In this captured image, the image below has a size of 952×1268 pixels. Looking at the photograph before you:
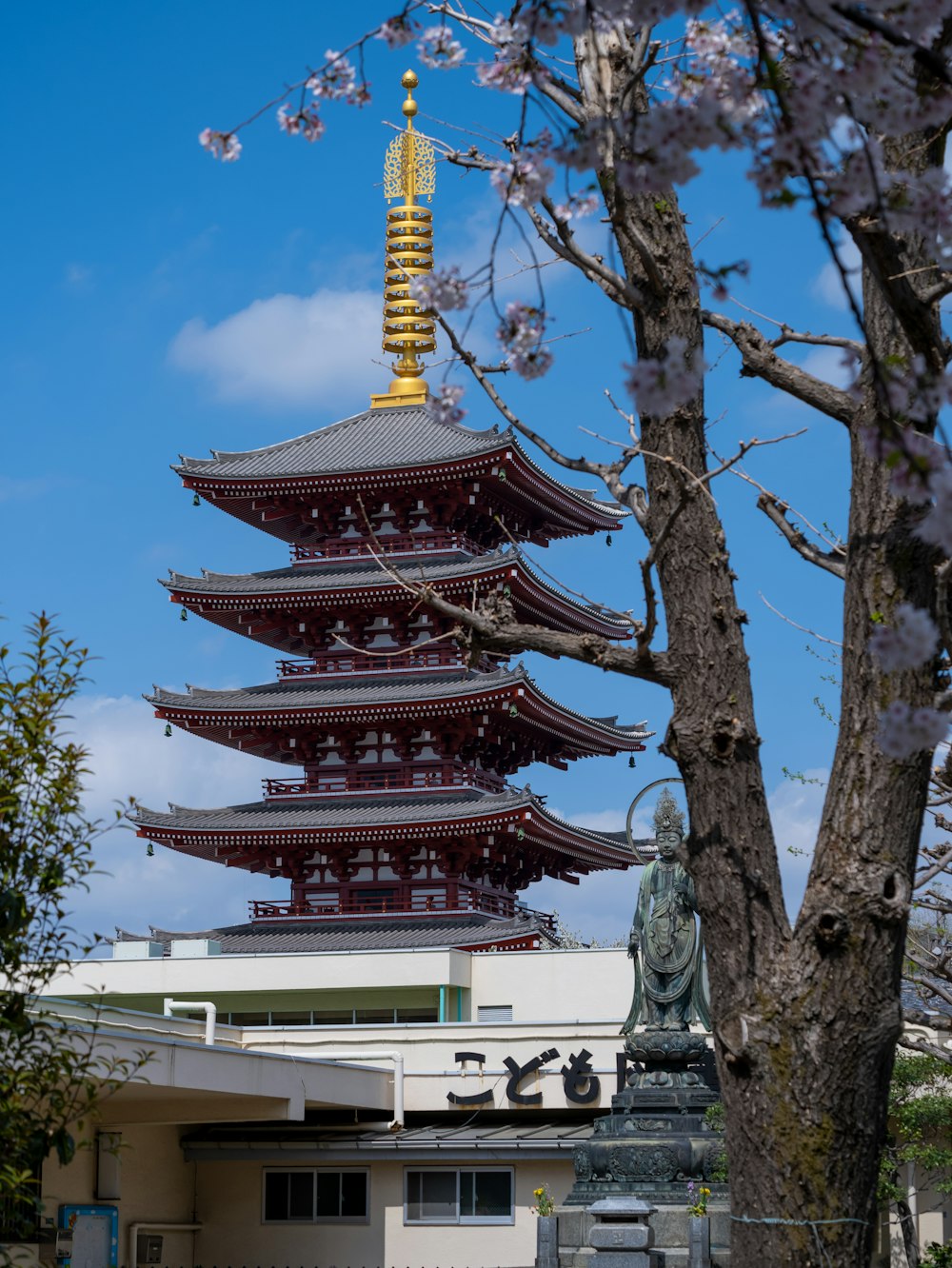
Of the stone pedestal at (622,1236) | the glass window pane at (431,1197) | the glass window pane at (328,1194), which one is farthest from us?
the glass window pane at (328,1194)

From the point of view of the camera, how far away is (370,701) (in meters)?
31.1

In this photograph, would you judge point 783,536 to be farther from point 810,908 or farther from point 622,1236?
point 622,1236

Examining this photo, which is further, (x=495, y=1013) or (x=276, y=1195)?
(x=495, y=1013)

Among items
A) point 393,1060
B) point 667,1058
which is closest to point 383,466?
point 393,1060

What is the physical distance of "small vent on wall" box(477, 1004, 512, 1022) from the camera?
2866cm

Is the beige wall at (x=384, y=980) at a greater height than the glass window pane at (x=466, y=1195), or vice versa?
the beige wall at (x=384, y=980)

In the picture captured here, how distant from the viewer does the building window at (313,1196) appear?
987 inches

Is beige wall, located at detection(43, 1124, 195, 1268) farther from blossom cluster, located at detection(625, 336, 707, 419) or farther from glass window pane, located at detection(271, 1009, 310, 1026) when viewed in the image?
blossom cluster, located at detection(625, 336, 707, 419)

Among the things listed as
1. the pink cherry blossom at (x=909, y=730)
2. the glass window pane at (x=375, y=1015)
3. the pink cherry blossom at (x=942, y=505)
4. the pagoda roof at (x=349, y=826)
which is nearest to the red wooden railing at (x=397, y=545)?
the pagoda roof at (x=349, y=826)

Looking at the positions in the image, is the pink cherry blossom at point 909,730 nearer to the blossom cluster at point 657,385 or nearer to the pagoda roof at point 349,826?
the blossom cluster at point 657,385

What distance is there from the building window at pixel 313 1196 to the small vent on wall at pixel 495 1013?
4.28 meters

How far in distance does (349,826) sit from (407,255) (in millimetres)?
12332

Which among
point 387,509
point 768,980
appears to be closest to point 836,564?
point 768,980

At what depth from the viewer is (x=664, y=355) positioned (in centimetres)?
598
